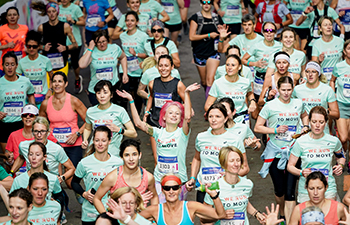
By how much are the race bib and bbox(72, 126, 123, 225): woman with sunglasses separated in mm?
1498

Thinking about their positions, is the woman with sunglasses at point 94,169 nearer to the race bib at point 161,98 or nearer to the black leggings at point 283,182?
the race bib at point 161,98

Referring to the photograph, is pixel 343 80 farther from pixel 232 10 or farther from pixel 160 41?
pixel 232 10

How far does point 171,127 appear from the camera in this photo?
643 centimetres

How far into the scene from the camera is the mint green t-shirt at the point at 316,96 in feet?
23.5

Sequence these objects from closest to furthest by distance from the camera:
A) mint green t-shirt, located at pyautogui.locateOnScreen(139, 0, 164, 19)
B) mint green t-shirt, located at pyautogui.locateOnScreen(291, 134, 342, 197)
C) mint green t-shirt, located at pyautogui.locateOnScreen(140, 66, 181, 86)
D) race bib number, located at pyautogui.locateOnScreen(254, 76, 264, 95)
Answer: mint green t-shirt, located at pyautogui.locateOnScreen(291, 134, 342, 197), mint green t-shirt, located at pyautogui.locateOnScreen(140, 66, 181, 86), race bib number, located at pyautogui.locateOnScreen(254, 76, 264, 95), mint green t-shirt, located at pyautogui.locateOnScreen(139, 0, 164, 19)

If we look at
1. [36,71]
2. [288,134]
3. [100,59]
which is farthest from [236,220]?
[36,71]

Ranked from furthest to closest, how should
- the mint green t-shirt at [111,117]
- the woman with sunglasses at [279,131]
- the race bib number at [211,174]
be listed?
1. the mint green t-shirt at [111,117]
2. the woman with sunglasses at [279,131]
3. the race bib number at [211,174]

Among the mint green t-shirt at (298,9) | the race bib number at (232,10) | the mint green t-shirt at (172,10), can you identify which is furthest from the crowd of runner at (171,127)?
the mint green t-shirt at (172,10)

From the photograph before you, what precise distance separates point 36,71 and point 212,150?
3797 mm

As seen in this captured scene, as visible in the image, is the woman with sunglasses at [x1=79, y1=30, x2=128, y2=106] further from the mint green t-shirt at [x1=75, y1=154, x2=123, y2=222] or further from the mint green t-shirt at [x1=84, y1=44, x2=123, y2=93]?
the mint green t-shirt at [x1=75, y1=154, x2=123, y2=222]

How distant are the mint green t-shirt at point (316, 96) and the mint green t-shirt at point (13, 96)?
356 centimetres

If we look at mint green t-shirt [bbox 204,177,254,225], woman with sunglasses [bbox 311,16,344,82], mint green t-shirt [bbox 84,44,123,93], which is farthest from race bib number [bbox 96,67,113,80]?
mint green t-shirt [bbox 204,177,254,225]

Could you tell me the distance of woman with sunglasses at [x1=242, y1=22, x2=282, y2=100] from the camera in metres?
8.84

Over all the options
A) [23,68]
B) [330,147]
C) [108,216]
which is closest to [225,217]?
[108,216]
